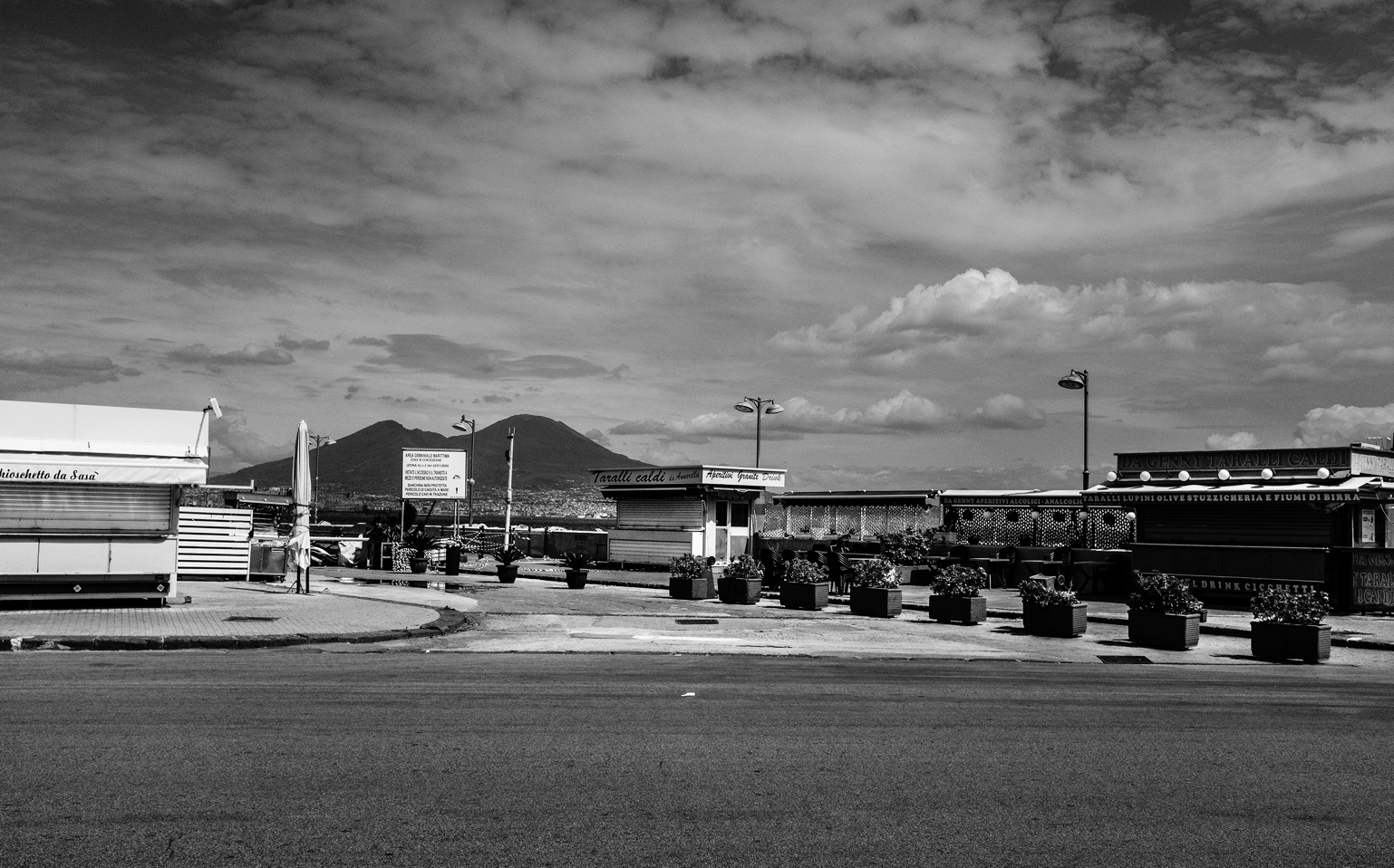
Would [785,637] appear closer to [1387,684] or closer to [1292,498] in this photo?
[1387,684]

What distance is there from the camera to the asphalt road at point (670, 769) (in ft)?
20.7

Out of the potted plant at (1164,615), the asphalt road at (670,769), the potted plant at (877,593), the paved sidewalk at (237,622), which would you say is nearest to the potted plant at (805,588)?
the potted plant at (877,593)

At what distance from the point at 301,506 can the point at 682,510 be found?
55.3ft

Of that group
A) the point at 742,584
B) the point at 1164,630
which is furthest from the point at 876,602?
the point at 1164,630

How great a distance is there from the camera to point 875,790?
7617mm

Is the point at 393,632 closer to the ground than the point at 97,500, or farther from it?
closer to the ground

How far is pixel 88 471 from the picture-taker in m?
20.1

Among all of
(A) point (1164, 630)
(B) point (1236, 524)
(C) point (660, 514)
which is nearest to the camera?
(A) point (1164, 630)

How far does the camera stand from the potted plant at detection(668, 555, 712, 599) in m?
27.6

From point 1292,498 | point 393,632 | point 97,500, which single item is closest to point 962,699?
point 393,632

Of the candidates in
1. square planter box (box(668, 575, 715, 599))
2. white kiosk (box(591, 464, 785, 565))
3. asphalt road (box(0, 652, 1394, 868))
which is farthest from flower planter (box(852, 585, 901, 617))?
white kiosk (box(591, 464, 785, 565))

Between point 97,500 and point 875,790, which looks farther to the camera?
point 97,500

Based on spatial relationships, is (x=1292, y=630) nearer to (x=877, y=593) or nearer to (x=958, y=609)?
(x=958, y=609)

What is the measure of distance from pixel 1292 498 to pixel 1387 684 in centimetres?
1348
